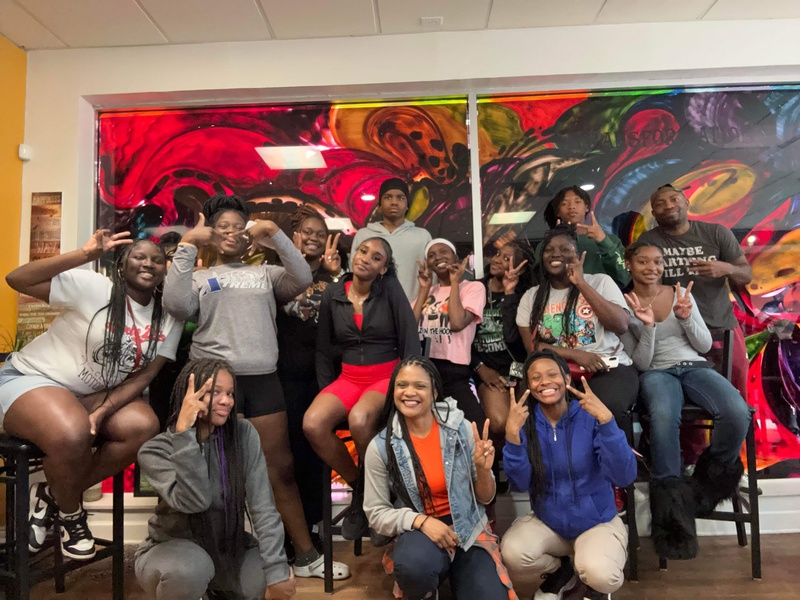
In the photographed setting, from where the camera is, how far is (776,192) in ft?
10.7

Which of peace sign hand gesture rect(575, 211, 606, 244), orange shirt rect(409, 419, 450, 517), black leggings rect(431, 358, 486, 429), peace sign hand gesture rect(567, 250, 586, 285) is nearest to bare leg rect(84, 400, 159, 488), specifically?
orange shirt rect(409, 419, 450, 517)

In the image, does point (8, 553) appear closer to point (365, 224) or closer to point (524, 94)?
point (365, 224)

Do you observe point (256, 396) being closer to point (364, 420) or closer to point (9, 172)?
point (364, 420)

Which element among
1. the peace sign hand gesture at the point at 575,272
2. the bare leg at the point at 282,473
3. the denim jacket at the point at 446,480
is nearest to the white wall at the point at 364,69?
the peace sign hand gesture at the point at 575,272

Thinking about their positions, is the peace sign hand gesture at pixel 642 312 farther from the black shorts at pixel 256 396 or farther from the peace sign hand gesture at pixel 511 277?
the black shorts at pixel 256 396

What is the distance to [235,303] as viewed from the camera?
2.42 metres

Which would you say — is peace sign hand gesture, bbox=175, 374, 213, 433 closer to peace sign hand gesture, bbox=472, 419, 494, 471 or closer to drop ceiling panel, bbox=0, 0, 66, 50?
peace sign hand gesture, bbox=472, 419, 494, 471

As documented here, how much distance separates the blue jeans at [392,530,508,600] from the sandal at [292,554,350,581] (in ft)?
2.02

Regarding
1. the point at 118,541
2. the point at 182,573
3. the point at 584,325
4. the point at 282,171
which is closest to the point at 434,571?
the point at 182,573

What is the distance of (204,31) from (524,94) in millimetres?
1965

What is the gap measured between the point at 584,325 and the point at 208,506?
180 cm

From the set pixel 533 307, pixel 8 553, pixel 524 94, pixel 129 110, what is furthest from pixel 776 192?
pixel 8 553

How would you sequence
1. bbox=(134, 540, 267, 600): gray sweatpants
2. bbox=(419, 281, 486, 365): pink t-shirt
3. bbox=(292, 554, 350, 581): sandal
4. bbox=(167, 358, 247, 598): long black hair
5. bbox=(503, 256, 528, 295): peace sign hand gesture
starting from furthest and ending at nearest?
bbox=(503, 256, 528, 295): peace sign hand gesture, bbox=(419, 281, 486, 365): pink t-shirt, bbox=(292, 554, 350, 581): sandal, bbox=(167, 358, 247, 598): long black hair, bbox=(134, 540, 267, 600): gray sweatpants

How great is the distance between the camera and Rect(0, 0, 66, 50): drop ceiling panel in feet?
9.70
